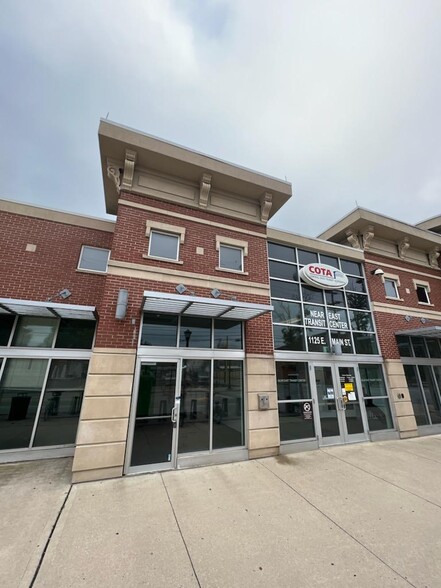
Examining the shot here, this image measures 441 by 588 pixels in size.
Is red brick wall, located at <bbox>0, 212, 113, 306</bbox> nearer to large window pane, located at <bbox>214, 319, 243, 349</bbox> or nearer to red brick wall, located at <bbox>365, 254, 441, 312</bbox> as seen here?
large window pane, located at <bbox>214, 319, 243, 349</bbox>

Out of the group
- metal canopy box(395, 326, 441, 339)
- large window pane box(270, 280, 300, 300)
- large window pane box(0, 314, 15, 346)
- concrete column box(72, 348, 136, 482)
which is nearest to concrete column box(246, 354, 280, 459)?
large window pane box(270, 280, 300, 300)

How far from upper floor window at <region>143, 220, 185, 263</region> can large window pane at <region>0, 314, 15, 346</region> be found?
4.28 meters

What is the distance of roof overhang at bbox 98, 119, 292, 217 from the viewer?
6.87 metres

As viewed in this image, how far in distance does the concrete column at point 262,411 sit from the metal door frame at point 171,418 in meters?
1.97

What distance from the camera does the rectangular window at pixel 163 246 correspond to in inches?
286

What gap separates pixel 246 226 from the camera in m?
8.62

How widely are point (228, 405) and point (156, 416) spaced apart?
1.94 m

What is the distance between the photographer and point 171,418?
612 cm

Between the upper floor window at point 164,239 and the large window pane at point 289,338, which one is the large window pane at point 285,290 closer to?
the large window pane at point 289,338

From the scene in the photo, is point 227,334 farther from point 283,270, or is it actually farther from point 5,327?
point 5,327

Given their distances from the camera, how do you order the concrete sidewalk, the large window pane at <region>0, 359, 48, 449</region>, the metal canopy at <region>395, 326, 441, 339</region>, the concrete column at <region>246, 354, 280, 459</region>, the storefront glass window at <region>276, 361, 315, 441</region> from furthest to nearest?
the metal canopy at <region>395, 326, 441, 339</region> → the storefront glass window at <region>276, 361, 315, 441</region> → the concrete column at <region>246, 354, 280, 459</region> → the large window pane at <region>0, 359, 48, 449</region> → the concrete sidewalk

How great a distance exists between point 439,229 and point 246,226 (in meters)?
12.1

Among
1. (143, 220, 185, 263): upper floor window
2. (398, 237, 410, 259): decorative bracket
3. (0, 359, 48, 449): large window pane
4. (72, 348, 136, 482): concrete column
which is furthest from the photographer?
(398, 237, 410, 259): decorative bracket

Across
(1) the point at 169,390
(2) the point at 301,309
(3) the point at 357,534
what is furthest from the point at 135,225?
(3) the point at 357,534
